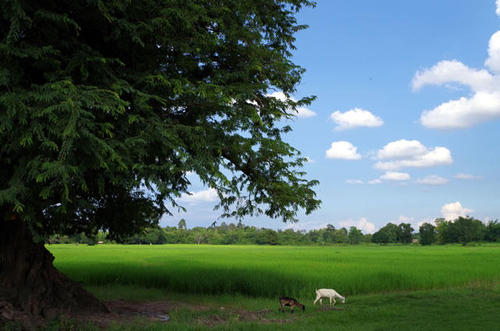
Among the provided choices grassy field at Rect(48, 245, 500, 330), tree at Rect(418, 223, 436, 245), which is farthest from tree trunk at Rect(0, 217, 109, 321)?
tree at Rect(418, 223, 436, 245)

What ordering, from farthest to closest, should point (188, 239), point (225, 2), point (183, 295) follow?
1. point (188, 239)
2. point (183, 295)
3. point (225, 2)

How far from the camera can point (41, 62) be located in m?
8.65

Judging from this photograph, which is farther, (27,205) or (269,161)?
(269,161)

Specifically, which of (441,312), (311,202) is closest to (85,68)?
(311,202)

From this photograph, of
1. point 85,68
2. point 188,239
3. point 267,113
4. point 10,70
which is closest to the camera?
point 10,70

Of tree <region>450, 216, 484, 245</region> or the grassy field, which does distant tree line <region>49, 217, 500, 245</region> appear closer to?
tree <region>450, 216, 484, 245</region>

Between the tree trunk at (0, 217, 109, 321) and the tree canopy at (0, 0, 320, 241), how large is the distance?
983 millimetres

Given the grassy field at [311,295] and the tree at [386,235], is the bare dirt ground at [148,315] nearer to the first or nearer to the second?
the grassy field at [311,295]

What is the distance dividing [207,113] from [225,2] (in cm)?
359

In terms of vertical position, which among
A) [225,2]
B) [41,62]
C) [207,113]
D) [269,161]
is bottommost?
[269,161]

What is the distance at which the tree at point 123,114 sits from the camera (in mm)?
7820

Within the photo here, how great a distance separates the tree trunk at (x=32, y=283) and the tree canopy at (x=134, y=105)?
983 millimetres

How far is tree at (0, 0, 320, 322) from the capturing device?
7820 millimetres

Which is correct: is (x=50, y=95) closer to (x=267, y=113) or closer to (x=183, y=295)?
(x=267, y=113)
